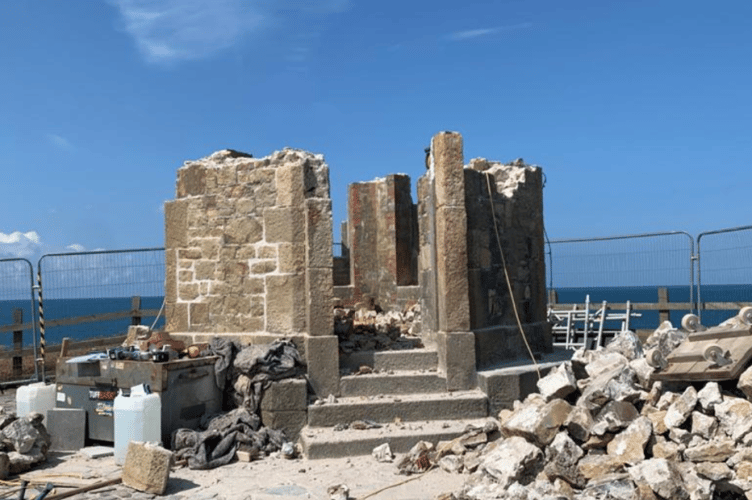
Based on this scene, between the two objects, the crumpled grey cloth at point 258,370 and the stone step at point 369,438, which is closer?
the stone step at point 369,438

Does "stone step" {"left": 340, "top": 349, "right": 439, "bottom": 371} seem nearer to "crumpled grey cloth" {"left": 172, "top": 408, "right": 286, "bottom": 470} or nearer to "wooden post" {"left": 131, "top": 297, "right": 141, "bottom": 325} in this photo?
"crumpled grey cloth" {"left": 172, "top": 408, "right": 286, "bottom": 470}

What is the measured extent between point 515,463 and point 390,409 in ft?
8.02

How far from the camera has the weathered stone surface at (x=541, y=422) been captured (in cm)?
552

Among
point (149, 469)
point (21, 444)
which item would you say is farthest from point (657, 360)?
point (21, 444)

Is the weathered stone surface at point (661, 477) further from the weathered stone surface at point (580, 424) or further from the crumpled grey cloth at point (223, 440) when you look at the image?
the crumpled grey cloth at point (223, 440)

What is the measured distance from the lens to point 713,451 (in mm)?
4734

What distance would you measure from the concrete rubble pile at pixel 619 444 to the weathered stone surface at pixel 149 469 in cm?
215

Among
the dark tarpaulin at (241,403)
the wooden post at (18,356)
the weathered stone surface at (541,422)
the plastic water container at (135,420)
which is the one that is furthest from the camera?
the wooden post at (18,356)

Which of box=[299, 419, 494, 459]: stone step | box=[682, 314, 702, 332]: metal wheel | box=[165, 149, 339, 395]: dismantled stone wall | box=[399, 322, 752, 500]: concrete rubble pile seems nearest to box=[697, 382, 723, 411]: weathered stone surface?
box=[399, 322, 752, 500]: concrete rubble pile

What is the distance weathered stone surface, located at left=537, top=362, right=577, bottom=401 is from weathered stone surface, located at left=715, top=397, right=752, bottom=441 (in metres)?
1.31

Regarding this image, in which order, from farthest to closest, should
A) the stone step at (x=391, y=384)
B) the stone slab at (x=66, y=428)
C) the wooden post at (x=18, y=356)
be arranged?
the wooden post at (x=18, y=356), the stone step at (x=391, y=384), the stone slab at (x=66, y=428)

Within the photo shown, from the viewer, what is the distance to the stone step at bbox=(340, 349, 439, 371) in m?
8.37

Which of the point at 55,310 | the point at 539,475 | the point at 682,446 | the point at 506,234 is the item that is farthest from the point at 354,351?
the point at 55,310

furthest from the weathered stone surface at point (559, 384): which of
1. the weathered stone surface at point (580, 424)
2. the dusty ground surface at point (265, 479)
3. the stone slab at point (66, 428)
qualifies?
the stone slab at point (66, 428)
